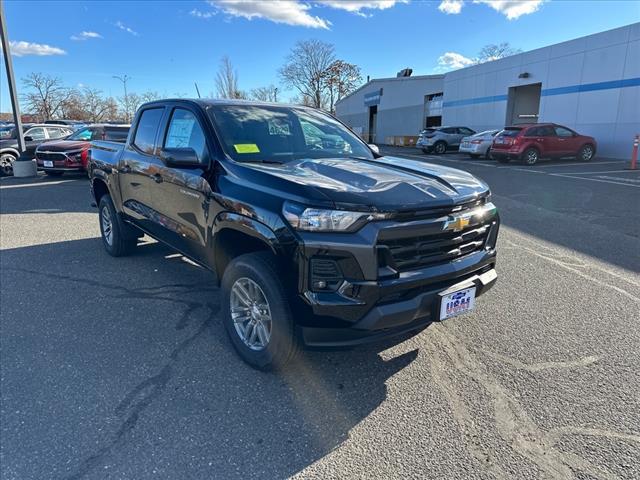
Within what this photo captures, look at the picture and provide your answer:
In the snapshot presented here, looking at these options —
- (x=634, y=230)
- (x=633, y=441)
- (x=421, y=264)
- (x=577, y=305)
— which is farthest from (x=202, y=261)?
(x=634, y=230)

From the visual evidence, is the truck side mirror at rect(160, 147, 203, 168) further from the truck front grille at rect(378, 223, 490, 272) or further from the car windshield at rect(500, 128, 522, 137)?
the car windshield at rect(500, 128, 522, 137)

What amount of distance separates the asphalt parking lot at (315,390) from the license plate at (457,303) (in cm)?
52

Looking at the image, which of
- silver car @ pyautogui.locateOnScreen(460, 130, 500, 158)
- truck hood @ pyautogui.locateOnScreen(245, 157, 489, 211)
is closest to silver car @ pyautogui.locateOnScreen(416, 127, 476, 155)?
silver car @ pyautogui.locateOnScreen(460, 130, 500, 158)

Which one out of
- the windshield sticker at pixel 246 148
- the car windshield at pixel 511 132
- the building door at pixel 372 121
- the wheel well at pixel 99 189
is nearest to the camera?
the windshield sticker at pixel 246 148

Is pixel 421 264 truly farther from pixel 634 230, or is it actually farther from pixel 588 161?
pixel 588 161

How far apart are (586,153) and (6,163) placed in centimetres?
2298

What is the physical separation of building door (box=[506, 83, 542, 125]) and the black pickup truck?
2629 centimetres

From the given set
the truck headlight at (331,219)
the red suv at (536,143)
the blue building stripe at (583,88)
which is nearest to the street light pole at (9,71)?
the truck headlight at (331,219)

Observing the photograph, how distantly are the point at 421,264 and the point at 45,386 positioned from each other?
2665mm

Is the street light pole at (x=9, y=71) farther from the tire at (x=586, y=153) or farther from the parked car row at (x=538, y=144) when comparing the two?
the tire at (x=586, y=153)

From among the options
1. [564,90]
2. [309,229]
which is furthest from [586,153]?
[309,229]

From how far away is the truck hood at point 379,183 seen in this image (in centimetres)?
261

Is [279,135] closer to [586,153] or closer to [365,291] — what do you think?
[365,291]

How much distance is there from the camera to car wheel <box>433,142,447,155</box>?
2545cm
